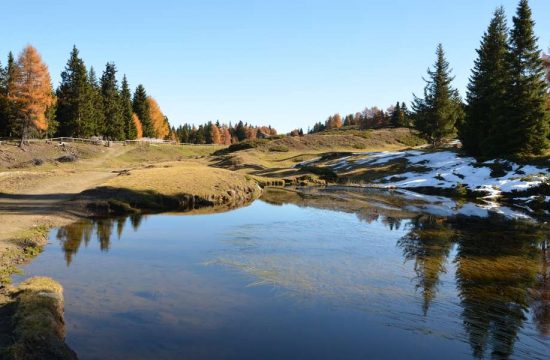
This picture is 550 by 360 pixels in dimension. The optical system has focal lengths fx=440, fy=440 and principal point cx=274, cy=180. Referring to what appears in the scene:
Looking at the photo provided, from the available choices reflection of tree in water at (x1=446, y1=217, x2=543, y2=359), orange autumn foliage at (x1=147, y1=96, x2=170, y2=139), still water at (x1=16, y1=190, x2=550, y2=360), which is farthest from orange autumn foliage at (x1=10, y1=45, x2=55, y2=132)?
orange autumn foliage at (x1=147, y1=96, x2=170, y2=139)

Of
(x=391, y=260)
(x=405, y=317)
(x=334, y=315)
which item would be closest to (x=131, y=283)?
(x=334, y=315)

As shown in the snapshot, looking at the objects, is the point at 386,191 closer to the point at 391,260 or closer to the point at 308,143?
the point at 391,260

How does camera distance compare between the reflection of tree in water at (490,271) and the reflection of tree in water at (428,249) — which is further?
the reflection of tree in water at (428,249)

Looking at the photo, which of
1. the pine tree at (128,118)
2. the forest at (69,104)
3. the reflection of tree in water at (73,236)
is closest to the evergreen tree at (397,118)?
the forest at (69,104)

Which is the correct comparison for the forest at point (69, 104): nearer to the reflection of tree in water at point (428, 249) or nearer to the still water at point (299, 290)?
the still water at point (299, 290)

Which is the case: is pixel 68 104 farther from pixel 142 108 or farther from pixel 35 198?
pixel 35 198

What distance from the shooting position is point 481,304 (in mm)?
14016

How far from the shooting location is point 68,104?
282 feet

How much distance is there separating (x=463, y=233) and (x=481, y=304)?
13471 mm

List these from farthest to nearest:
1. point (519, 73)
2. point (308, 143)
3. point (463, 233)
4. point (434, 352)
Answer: point (308, 143) < point (519, 73) < point (463, 233) < point (434, 352)

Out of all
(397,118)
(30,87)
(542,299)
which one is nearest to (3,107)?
(30,87)

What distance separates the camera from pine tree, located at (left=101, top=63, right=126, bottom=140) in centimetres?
9919

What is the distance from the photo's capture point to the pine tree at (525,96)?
47.7m

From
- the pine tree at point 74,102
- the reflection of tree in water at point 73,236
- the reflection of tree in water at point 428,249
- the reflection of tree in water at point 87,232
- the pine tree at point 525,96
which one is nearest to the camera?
the reflection of tree in water at point 428,249
